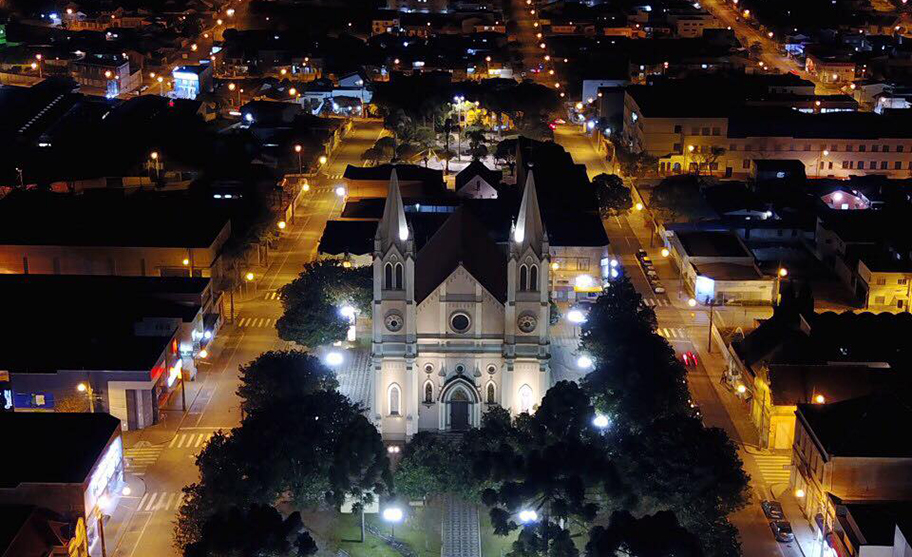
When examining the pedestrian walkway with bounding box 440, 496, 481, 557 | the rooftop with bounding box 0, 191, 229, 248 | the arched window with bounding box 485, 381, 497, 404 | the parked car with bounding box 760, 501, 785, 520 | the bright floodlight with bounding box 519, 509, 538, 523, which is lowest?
the pedestrian walkway with bounding box 440, 496, 481, 557

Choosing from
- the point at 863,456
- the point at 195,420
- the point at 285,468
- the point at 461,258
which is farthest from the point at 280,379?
the point at 863,456

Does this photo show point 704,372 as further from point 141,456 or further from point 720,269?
point 141,456

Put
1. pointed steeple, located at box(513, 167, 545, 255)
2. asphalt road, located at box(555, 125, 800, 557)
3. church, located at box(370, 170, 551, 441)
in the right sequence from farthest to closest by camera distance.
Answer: church, located at box(370, 170, 551, 441) < pointed steeple, located at box(513, 167, 545, 255) < asphalt road, located at box(555, 125, 800, 557)

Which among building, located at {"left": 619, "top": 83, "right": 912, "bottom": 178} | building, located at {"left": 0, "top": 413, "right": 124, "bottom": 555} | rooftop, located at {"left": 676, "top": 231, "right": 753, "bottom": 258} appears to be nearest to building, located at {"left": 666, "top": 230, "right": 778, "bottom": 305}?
rooftop, located at {"left": 676, "top": 231, "right": 753, "bottom": 258}

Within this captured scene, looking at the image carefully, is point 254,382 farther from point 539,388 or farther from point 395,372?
point 539,388

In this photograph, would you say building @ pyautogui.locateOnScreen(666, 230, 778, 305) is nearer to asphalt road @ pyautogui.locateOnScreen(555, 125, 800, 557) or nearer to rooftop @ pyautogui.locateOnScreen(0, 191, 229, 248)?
asphalt road @ pyautogui.locateOnScreen(555, 125, 800, 557)
